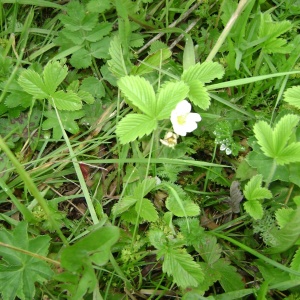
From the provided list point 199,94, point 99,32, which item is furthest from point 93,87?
point 199,94

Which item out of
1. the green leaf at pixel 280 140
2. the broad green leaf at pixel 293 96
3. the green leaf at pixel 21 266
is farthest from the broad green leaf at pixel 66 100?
the broad green leaf at pixel 293 96

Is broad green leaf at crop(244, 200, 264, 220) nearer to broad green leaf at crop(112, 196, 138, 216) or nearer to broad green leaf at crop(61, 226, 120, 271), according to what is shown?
broad green leaf at crop(112, 196, 138, 216)

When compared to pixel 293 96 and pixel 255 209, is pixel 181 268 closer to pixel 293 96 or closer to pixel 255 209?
pixel 255 209

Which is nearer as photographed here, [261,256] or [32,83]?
[261,256]

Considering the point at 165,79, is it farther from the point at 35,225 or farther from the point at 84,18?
the point at 35,225

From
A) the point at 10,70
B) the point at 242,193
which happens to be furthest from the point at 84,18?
the point at 242,193

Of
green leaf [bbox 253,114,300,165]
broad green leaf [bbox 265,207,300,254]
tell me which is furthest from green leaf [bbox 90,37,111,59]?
broad green leaf [bbox 265,207,300,254]
